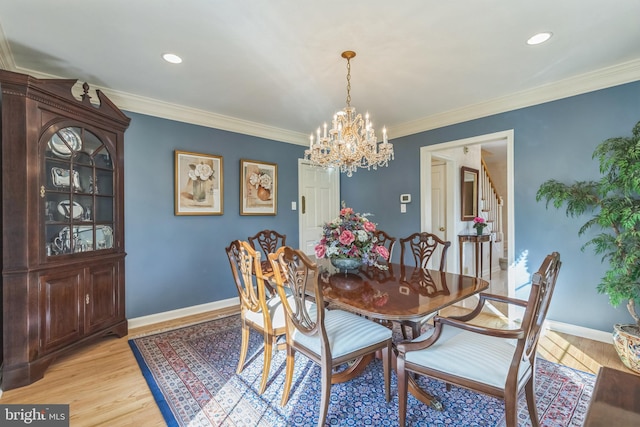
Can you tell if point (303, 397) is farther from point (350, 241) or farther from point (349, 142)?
point (349, 142)

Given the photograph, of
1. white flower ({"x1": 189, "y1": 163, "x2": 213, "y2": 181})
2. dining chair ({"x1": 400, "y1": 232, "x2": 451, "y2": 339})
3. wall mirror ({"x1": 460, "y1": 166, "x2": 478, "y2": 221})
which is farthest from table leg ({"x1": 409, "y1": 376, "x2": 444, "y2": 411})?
wall mirror ({"x1": 460, "y1": 166, "x2": 478, "y2": 221})

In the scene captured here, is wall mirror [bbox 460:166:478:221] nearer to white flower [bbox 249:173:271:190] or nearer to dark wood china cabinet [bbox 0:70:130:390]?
white flower [bbox 249:173:271:190]

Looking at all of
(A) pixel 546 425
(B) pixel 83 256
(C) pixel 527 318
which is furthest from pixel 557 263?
(B) pixel 83 256

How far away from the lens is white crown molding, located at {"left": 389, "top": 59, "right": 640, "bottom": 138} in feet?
8.04

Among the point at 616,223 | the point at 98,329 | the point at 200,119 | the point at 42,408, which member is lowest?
the point at 42,408

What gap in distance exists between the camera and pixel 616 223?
7.70 ft

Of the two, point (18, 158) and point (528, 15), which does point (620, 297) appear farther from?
point (18, 158)

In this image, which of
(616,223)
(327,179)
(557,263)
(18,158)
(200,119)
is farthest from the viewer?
(327,179)

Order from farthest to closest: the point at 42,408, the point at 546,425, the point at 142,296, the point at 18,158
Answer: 1. the point at 142,296
2. the point at 18,158
3. the point at 42,408
4. the point at 546,425

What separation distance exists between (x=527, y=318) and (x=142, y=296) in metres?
3.37

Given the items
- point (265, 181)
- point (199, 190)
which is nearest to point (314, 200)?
point (265, 181)

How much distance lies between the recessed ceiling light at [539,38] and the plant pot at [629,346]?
2254mm

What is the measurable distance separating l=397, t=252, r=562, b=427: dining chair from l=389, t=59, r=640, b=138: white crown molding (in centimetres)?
222

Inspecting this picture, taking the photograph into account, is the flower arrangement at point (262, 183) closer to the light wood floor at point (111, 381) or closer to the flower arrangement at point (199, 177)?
the flower arrangement at point (199, 177)
